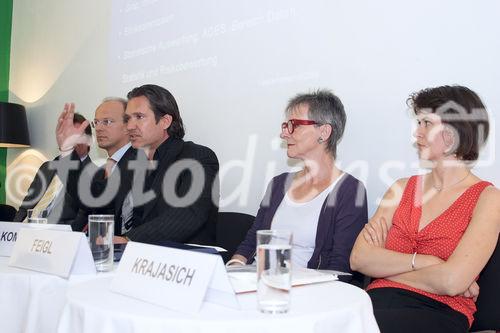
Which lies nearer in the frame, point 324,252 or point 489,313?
point 489,313

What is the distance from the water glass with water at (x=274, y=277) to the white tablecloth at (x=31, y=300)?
584 millimetres

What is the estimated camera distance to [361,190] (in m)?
2.15

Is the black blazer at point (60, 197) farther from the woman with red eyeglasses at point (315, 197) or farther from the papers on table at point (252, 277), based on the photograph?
the papers on table at point (252, 277)

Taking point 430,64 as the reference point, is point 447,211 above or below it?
below

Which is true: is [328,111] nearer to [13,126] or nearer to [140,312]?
[140,312]

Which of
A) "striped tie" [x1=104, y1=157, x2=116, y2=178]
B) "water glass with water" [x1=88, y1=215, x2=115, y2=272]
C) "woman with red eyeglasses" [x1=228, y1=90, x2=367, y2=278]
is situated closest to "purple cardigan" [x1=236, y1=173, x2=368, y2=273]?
"woman with red eyeglasses" [x1=228, y1=90, x2=367, y2=278]

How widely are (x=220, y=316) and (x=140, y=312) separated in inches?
6.3

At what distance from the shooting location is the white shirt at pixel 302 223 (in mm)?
2139

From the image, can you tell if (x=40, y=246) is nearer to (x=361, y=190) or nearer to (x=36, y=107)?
(x=361, y=190)

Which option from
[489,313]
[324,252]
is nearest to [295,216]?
[324,252]

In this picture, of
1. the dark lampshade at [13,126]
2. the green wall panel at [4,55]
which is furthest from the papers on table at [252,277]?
the green wall panel at [4,55]

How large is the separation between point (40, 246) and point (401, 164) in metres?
1.51

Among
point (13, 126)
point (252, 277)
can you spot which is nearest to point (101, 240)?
point (252, 277)

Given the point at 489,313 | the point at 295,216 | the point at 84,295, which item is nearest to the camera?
the point at 84,295
